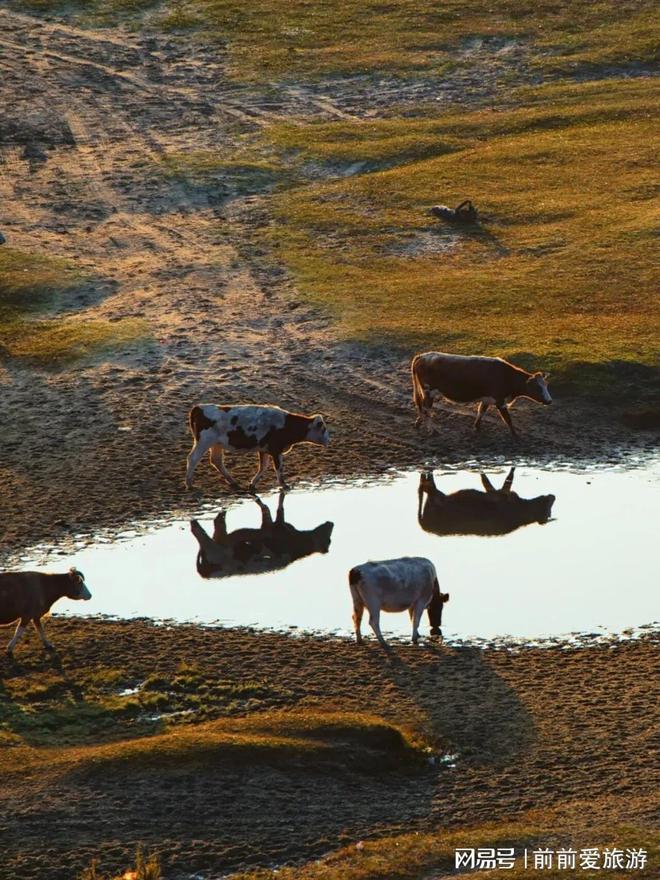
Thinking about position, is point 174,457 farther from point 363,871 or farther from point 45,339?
point 363,871

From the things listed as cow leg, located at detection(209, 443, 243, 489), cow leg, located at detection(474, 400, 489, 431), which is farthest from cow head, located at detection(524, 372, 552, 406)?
cow leg, located at detection(209, 443, 243, 489)

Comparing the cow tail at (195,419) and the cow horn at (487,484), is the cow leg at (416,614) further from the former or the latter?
the cow tail at (195,419)

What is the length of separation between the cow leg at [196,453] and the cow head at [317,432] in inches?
69.9

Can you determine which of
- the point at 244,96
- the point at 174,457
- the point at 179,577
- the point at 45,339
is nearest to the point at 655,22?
the point at 244,96

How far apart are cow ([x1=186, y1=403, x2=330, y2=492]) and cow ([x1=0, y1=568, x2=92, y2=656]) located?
6.62m

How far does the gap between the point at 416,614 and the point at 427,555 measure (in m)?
3.79

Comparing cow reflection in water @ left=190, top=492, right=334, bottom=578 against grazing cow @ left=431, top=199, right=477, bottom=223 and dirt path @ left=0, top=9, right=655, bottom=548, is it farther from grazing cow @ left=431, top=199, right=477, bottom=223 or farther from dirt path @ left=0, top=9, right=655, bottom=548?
grazing cow @ left=431, top=199, right=477, bottom=223

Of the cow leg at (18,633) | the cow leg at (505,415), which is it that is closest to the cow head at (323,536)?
the cow leg at (505,415)

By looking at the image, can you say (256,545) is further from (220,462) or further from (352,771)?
(352,771)

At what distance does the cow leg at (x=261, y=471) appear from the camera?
2766cm

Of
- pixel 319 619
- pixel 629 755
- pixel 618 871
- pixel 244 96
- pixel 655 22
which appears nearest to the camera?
pixel 618 871

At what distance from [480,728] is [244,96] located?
40.3 metres

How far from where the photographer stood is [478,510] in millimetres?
27219

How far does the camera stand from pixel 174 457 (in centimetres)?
2864
